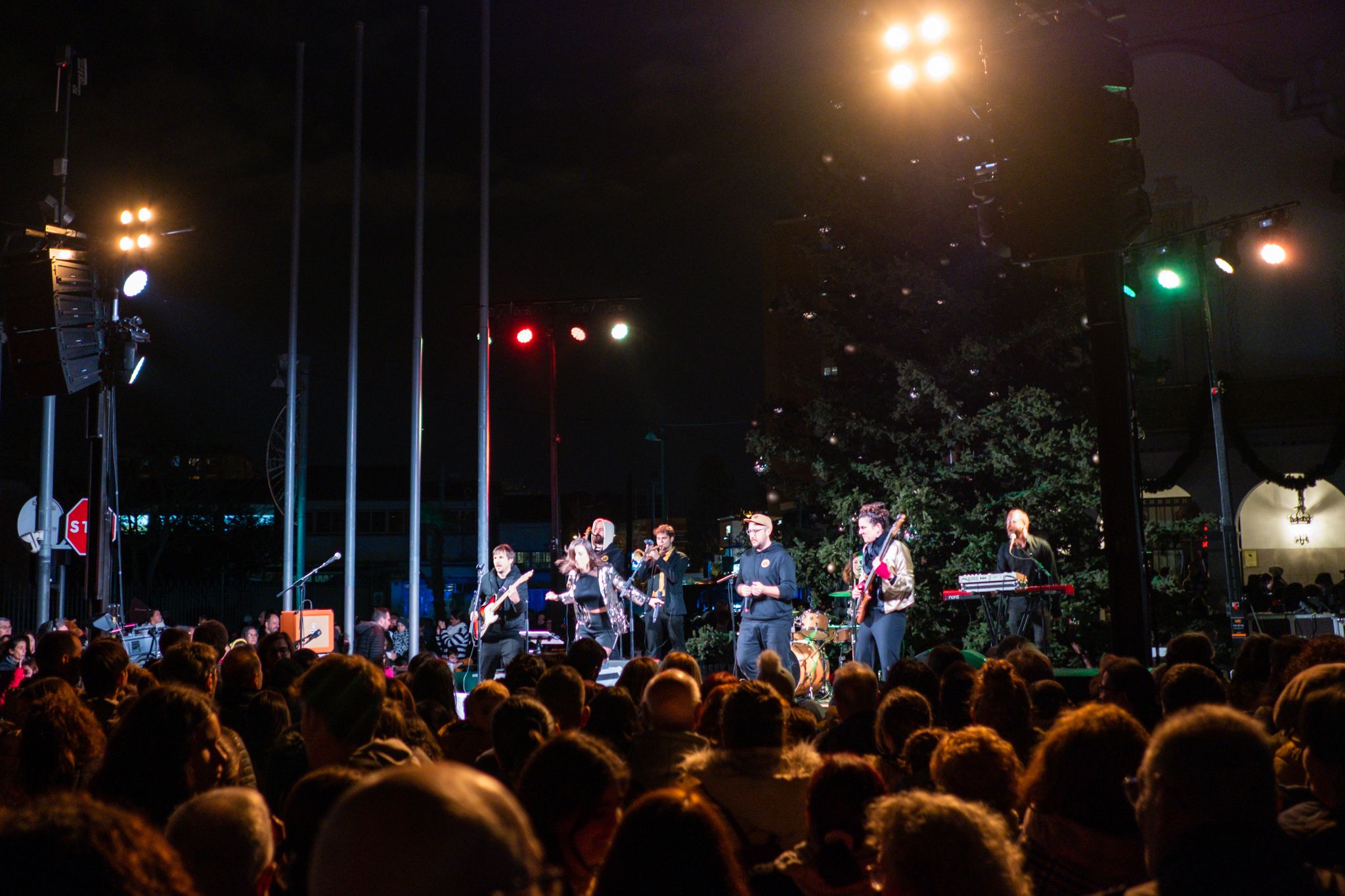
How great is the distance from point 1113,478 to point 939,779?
172 inches

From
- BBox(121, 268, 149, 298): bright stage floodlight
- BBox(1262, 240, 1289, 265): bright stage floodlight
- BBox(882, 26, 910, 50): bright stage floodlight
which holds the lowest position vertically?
BBox(121, 268, 149, 298): bright stage floodlight

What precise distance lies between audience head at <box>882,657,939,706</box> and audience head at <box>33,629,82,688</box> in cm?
504

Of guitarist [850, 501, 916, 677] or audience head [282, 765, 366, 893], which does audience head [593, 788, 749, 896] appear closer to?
audience head [282, 765, 366, 893]

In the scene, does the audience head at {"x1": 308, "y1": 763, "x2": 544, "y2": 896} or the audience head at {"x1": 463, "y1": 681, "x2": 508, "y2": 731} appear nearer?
the audience head at {"x1": 308, "y1": 763, "x2": 544, "y2": 896}

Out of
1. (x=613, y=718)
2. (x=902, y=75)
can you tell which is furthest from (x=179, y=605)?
(x=613, y=718)

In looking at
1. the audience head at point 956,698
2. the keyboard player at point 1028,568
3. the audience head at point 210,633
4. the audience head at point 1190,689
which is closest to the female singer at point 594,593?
the keyboard player at point 1028,568

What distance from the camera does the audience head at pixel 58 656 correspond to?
7.11 metres

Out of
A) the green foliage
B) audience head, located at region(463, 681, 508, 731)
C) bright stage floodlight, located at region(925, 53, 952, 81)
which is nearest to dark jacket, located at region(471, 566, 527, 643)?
the green foliage

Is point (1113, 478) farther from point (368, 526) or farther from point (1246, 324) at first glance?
point (368, 526)

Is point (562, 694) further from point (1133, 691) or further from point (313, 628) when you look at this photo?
point (313, 628)

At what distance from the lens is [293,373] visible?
2042 cm

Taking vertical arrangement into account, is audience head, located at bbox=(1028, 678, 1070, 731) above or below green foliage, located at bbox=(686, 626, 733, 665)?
above

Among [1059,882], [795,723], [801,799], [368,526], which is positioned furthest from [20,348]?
[368,526]

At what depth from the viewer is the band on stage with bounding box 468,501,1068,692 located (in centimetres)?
1187
